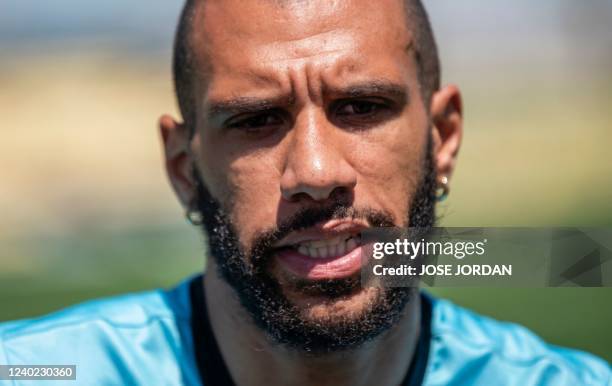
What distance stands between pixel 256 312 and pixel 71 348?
70 cm

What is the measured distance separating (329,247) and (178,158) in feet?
2.87

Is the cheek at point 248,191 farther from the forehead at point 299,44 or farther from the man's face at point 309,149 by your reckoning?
the forehead at point 299,44

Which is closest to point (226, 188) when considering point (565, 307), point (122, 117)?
point (565, 307)

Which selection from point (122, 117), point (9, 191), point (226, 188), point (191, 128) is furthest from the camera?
point (122, 117)

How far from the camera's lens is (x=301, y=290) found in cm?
309

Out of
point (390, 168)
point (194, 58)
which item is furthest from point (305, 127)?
point (194, 58)

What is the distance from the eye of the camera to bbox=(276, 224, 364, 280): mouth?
120 inches

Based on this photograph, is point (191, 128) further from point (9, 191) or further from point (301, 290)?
point (9, 191)

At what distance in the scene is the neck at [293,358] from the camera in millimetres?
3350

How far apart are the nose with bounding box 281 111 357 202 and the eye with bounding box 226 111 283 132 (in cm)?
9

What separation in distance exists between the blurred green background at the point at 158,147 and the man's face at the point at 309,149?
13.8 ft

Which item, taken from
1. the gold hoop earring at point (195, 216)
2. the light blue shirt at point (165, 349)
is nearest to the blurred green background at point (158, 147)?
the light blue shirt at point (165, 349)

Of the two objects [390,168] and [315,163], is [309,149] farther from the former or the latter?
[390,168]

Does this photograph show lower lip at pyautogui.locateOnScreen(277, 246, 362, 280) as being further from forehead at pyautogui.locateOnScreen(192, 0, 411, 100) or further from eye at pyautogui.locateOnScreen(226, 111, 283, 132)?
forehead at pyautogui.locateOnScreen(192, 0, 411, 100)
